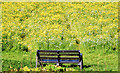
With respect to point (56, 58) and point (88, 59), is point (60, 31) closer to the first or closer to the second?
point (88, 59)

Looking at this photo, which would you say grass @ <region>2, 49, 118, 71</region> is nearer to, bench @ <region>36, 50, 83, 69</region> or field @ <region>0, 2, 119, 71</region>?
field @ <region>0, 2, 119, 71</region>

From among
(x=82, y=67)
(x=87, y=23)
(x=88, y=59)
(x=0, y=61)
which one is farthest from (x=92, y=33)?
(x=0, y=61)

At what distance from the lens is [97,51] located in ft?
37.7

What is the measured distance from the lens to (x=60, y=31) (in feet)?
45.0

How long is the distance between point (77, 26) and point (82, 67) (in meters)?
5.87

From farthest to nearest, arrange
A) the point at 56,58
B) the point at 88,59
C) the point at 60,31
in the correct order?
the point at 60,31 → the point at 88,59 → the point at 56,58

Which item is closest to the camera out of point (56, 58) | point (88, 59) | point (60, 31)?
point (56, 58)

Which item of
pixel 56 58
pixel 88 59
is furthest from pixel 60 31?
pixel 56 58

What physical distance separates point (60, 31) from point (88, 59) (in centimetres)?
370

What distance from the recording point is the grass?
938 cm

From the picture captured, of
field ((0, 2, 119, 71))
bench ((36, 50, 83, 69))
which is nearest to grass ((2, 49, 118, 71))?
field ((0, 2, 119, 71))

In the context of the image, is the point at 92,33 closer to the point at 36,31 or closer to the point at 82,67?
the point at 36,31

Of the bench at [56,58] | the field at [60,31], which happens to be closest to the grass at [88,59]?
the field at [60,31]

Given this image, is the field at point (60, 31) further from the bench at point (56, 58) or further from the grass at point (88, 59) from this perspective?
the bench at point (56, 58)
